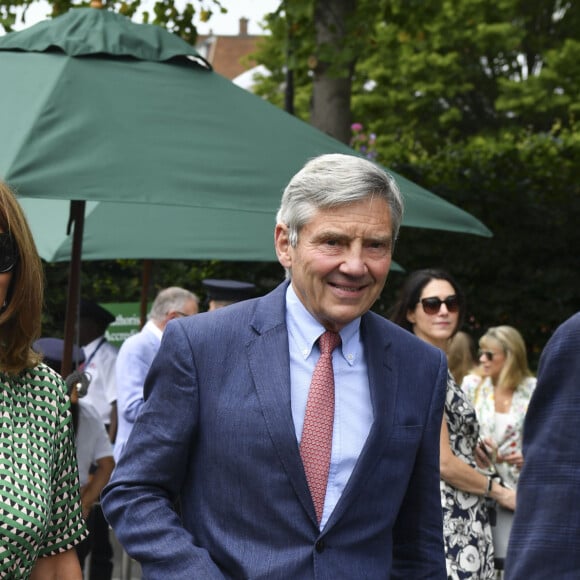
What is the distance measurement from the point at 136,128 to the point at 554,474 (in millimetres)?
3310

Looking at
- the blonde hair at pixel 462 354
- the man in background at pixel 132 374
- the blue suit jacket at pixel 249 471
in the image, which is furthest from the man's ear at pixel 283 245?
the blonde hair at pixel 462 354

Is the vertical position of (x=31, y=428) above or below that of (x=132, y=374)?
above

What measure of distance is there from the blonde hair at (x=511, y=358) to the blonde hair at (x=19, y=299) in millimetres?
6854

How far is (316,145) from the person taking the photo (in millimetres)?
6211

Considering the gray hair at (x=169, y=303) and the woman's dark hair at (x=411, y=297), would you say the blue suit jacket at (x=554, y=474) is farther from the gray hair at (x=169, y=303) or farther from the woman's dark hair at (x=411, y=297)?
the gray hair at (x=169, y=303)

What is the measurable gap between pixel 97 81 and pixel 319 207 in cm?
286

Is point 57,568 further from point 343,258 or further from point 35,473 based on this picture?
point 343,258

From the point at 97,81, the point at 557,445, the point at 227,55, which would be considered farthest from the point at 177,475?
the point at 227,55

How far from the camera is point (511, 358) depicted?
32.0 ft

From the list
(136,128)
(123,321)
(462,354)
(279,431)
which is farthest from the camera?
(123,321)

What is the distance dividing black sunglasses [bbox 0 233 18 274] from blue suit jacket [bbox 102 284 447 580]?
0.42 meters

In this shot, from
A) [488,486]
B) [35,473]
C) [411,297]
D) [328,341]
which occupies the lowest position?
[488,486]

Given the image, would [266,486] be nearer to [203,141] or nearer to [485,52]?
[203,141]

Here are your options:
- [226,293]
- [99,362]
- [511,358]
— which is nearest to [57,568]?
[226,293]
